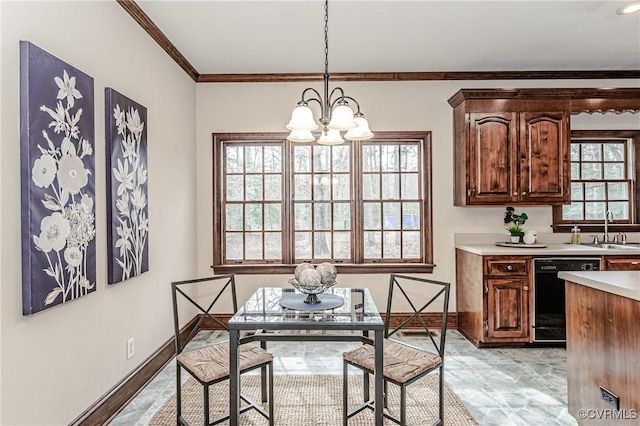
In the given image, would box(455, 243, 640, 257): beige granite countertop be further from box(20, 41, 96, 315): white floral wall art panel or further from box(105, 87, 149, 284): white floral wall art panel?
box(20, 41, 96, 315): white floral wall art panel

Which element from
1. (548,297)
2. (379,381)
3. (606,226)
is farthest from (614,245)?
(379,381)

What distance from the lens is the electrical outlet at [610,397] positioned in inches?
75.5

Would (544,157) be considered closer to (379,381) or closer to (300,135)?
(300,135)

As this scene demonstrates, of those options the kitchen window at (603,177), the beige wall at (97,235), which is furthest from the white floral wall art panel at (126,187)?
the kitchen window at (603,177)

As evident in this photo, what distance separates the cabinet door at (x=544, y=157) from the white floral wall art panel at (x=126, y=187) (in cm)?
354

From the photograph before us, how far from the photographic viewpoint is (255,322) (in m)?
2.03

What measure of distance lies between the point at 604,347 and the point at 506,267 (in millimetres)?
1645

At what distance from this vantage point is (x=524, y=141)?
3893 millimetres

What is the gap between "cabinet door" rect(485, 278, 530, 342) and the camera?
3633 millimetres

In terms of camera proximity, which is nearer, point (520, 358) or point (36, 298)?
point (36, 298)

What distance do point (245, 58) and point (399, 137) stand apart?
183cm

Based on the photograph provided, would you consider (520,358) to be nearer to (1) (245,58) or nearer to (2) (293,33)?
(2) (293,33)

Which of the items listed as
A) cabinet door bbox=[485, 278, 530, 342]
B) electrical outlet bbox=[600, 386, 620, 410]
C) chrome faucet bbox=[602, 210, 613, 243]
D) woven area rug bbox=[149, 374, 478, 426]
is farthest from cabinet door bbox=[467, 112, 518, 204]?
electrical outlet bbox=[600, 386, 620, 410]

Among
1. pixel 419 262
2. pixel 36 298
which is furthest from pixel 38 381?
pixel 419 262
